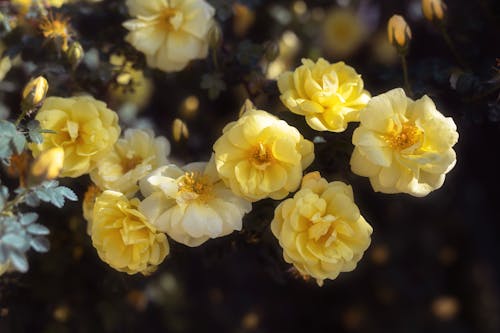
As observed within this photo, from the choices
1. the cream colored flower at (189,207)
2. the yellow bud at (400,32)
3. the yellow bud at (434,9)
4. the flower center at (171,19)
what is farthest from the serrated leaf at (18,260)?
the yellow bud at (434,9)

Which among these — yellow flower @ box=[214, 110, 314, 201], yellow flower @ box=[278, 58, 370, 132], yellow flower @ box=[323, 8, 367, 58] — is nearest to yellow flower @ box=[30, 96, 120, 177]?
yellow flower @ box=[214, 110, 314, 201]

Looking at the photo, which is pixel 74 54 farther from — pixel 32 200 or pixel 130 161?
pixel 32 200

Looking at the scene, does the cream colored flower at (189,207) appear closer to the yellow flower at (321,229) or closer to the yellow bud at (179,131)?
the yellow flower at (321,229)

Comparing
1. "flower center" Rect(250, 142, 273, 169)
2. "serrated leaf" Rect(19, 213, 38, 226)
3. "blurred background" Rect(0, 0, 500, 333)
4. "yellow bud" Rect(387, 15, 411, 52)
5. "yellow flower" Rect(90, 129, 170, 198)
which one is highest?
"yellow bud" Rect(387, 15, 411, 52)

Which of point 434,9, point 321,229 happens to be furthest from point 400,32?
point 321,229

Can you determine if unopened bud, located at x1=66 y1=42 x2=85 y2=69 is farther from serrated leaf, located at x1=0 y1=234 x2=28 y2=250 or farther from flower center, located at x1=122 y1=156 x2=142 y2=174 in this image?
serrated leaf, located at x1=0 y1=234 x2=28 y2=250

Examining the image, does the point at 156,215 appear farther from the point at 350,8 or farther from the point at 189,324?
the point at 350,8
